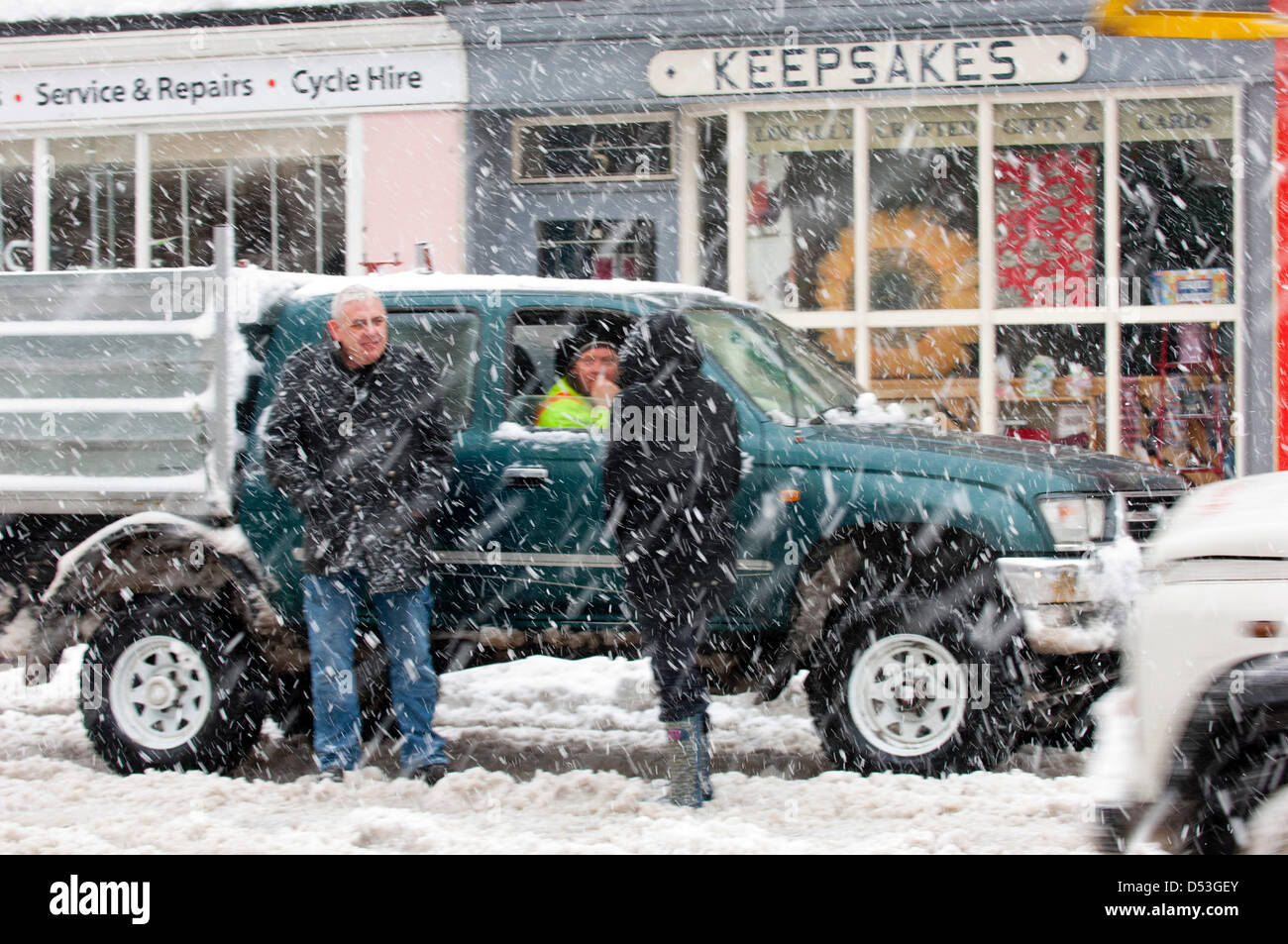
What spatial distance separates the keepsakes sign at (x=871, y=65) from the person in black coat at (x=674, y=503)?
6.80 m

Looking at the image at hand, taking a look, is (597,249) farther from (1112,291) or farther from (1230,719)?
(1230,719)

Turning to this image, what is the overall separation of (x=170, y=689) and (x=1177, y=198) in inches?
351

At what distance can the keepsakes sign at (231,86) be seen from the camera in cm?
1196

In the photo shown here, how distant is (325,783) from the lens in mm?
5730

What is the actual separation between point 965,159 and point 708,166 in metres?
2.16

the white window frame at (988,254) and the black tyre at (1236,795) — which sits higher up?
the white window frame at (988,254)

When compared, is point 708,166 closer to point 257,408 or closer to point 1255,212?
point 1255,212

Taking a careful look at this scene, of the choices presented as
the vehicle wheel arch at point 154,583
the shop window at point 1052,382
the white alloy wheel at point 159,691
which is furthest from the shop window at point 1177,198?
the white alloy wheel at point 159,691

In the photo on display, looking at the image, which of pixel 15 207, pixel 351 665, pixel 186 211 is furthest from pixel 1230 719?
pixel 15 207

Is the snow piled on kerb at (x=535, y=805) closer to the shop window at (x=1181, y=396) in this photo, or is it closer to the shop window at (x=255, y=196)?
the shop window at (x=1181, y=396)

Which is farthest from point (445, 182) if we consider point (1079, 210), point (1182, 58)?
point (1182, 58)

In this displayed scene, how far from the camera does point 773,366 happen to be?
241 inches

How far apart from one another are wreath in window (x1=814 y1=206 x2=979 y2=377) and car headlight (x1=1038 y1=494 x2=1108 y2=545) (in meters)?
6.26

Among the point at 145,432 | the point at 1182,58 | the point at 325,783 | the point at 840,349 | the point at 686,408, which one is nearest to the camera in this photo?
the point at 686,408
